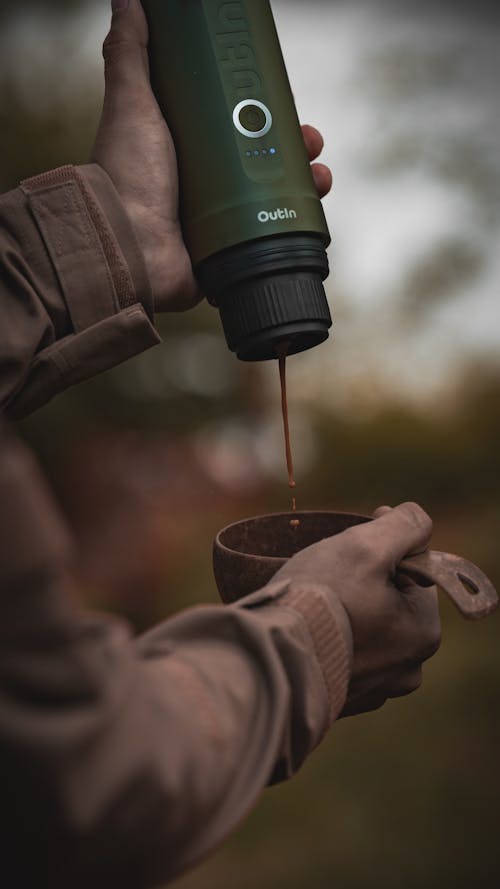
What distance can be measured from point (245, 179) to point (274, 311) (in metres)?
0.13

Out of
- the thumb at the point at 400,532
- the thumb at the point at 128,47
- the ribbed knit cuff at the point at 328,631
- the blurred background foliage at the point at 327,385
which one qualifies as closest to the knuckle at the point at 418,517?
the thumb at the point at 400,532

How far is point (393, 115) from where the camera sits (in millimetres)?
1845

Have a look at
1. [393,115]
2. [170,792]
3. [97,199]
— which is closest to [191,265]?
[97,199]

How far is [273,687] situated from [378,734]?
1.17m

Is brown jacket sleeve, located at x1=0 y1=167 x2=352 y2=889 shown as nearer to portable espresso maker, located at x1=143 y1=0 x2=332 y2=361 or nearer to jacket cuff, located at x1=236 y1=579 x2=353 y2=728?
jacket cuff, located at x1=236 y1=579 x2=353 y2=728

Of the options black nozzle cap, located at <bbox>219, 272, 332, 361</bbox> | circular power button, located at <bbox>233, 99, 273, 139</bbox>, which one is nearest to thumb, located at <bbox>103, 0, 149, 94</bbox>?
circular power button, located at <bbox>233, 99, 273, 139</bbox>

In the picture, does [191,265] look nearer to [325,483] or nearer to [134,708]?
[134,708]

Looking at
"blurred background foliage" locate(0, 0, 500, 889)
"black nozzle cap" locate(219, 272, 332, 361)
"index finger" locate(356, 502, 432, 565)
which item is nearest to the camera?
"index finger" locate(356, 502, 432, 565)

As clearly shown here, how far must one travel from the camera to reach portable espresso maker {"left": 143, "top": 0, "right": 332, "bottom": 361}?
80cm

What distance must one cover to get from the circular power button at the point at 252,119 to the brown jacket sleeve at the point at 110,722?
492mm

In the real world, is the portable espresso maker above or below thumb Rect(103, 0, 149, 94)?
below

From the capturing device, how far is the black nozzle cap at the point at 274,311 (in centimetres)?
80

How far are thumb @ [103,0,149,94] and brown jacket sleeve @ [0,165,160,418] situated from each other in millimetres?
125

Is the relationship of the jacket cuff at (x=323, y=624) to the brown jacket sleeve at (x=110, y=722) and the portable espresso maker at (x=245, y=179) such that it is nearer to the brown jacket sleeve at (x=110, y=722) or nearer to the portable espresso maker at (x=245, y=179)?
the brown jacket sleeve at (x=110, y=722)
